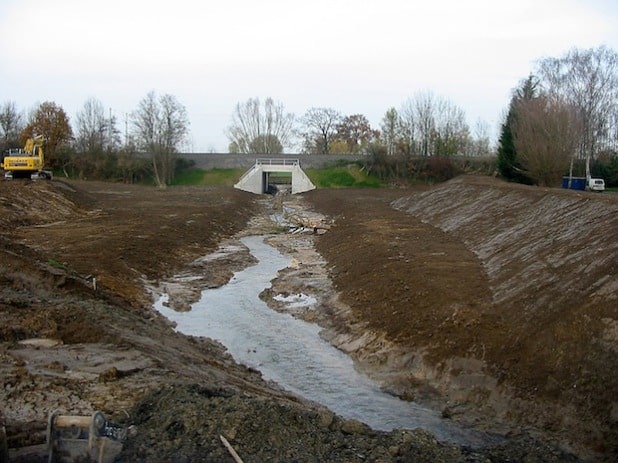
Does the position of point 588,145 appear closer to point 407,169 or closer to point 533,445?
point 407,169

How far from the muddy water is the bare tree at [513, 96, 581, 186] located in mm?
→ 31039

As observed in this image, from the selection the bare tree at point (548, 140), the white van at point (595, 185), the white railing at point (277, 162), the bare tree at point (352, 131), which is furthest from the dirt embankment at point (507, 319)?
the bare tree at point (352, 131)

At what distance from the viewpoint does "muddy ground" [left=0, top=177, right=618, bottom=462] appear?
877 centimetres

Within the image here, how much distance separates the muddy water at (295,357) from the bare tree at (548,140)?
102 feet

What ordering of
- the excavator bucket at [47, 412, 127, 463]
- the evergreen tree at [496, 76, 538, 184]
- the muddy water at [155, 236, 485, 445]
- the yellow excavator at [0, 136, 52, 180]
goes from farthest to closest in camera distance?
the evergreen tree at [496, 76, 538, 184] → the yellow excavator at [0, 136, 52, 180] → the muddy water at [155, 236, 485, 445] → the excavator bucket at [47, 412, 127, 463]

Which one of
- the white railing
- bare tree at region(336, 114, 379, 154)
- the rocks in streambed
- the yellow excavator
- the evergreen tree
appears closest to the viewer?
the rocks in streambed

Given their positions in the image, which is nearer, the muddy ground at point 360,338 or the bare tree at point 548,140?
the muddy ground at point 360,338

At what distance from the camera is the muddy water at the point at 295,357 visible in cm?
1204

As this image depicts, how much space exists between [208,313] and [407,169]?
2412 inches

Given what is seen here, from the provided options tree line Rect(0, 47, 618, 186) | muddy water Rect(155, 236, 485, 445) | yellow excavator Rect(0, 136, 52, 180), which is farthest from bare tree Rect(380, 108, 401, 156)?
muddy water Rect(155, 236, 485, 445)

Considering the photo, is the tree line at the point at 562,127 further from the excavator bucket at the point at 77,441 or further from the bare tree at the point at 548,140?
the excavator bucket at the point at 77,441

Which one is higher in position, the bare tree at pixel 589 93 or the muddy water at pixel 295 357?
the bare tree at pixel 589 93

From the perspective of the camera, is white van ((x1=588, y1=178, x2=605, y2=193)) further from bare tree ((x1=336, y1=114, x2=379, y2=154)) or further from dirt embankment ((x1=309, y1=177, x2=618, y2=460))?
bare tree ((x1=336, y1=114, x2=379, y2=154))

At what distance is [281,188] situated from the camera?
89500 millimetres
